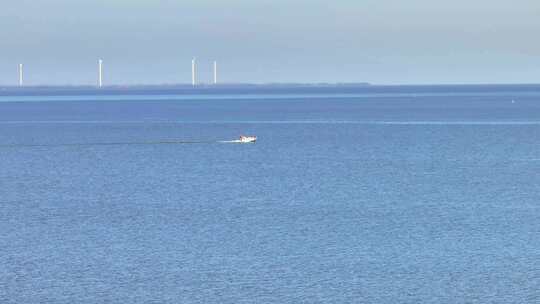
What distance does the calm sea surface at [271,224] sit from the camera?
2652cm

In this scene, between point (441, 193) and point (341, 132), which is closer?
point (441, 193)

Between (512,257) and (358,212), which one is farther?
(358,212)

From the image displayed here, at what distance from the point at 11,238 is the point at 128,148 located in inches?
1598

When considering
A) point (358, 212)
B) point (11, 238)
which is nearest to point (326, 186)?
point (358, 212)

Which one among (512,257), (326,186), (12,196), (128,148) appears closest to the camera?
(512,257)

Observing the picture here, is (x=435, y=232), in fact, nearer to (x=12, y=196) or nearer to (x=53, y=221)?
(x=53, y=221)

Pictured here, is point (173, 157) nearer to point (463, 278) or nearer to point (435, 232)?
point (435, 232)

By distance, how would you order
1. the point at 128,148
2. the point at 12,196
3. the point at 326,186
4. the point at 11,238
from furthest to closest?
the point at 128,148
the point at 326,186
the point at 12,196
the point at 11,238

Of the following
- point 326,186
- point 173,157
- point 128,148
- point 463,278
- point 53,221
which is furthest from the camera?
point 128,148

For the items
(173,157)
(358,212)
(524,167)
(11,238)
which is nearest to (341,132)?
(173,157)

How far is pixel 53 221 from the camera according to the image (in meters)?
37.2

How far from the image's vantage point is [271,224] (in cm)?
3597

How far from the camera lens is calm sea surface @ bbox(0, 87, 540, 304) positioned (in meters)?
26.5

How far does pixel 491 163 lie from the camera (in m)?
60.6
